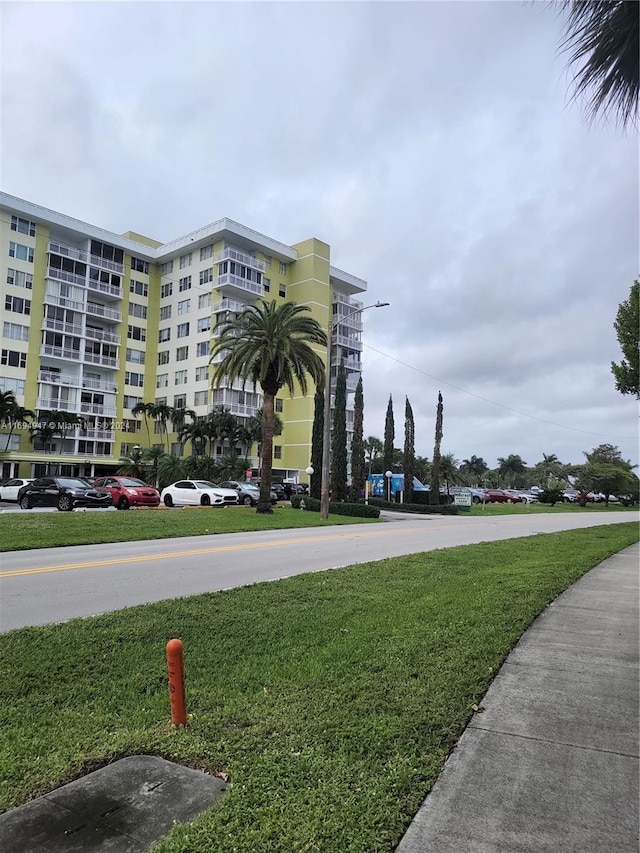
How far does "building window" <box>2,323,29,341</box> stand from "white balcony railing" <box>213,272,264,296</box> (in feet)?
64.4

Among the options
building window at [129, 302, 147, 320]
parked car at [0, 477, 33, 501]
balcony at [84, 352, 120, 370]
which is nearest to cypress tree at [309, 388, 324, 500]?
parked car at [0, 477, 33, 501]

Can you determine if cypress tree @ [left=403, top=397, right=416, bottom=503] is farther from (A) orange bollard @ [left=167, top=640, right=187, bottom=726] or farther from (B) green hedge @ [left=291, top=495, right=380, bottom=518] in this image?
(A) orange bollard @ [left=167, top=640, right=187, bottom=726]

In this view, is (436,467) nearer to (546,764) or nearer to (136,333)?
(136,333)

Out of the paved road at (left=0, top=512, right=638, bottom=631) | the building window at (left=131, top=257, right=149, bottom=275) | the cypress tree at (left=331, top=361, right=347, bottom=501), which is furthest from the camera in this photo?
the building window at (left=131, top=257, right=149, bottom=275)

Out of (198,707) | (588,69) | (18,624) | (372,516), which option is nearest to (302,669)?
(198,707)

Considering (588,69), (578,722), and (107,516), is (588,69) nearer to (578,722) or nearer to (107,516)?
(578,722)

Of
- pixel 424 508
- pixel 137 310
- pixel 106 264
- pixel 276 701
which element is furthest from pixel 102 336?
pixel 276 701

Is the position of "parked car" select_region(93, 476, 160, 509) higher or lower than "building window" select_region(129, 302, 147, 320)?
lower

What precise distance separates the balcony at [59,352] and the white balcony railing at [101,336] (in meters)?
2.58

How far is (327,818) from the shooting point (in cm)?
302

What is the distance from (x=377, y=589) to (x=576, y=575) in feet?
14.1

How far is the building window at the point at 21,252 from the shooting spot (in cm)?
5800

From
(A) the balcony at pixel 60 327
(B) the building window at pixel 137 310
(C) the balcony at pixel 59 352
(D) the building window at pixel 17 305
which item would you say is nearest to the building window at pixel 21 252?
(D) the building window at pixel 17 305

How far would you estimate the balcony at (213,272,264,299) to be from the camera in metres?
65.0
